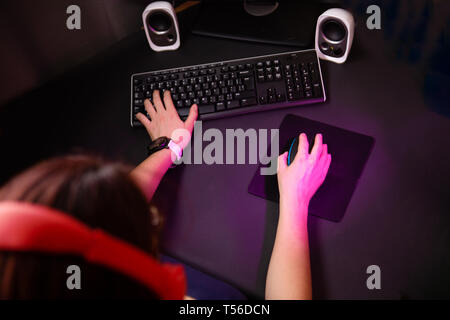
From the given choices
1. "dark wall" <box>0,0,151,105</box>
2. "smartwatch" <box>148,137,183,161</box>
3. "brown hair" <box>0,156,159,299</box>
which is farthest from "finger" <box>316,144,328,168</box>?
"dark wall" <box>0,0,151,105</box>

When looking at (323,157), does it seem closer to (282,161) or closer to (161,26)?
(282,161)

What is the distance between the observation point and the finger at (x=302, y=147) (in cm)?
80

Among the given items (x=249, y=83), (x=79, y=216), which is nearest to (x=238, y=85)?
(x=249, y=83)

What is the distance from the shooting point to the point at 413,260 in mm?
704

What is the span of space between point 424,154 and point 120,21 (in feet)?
2.84

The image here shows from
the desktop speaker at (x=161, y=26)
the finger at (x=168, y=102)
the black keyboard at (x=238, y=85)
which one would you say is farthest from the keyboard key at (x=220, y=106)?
the desktop speaker at (x=161, y=26)

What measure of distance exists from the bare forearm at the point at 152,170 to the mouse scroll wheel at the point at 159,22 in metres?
0.36

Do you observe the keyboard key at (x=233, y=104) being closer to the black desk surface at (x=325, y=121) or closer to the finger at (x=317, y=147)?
the black desk surface at (x=325, y=121)

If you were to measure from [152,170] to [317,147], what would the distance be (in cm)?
38

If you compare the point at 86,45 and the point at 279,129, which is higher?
the point at 86,45

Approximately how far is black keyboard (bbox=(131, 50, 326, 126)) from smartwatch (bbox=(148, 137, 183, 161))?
0.08m

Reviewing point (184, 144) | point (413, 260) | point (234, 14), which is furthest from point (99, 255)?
point (234, 14)
